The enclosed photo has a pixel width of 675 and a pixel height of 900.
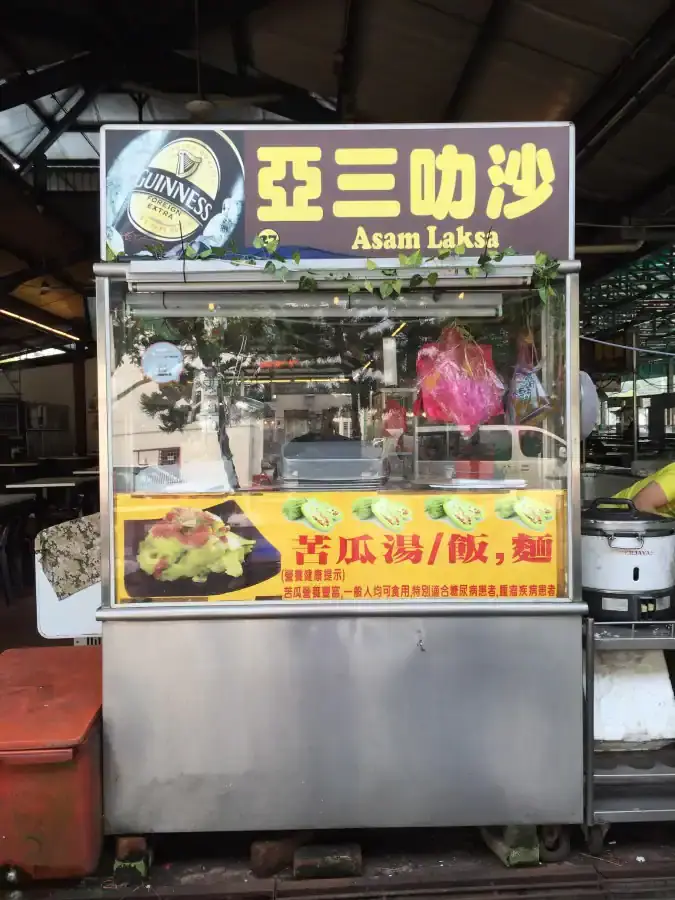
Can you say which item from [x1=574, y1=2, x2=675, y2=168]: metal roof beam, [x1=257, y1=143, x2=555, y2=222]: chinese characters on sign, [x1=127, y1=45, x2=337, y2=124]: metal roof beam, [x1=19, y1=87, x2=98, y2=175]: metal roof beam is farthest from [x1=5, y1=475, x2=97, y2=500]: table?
[x1=574, y1=2, x2=675, y2=168]: metal roof beam

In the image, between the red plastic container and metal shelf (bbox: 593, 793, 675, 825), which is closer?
the red plastic container

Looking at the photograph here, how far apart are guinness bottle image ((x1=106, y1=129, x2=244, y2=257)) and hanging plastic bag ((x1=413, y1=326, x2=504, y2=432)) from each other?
3.08 feet

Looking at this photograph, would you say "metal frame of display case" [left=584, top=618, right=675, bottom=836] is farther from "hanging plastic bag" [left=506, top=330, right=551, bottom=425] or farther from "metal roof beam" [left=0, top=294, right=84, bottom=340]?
"metal roof beam" [left=0, top=294, right=84, bottom=340]

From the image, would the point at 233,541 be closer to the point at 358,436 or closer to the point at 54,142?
the point at 358,436

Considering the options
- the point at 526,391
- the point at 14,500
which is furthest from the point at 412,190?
the point at 14,500

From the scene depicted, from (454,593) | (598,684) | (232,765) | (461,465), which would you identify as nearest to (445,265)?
(461,465)

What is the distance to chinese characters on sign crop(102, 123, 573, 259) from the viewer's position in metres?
2.17

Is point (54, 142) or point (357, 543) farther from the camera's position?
point (54, 142)

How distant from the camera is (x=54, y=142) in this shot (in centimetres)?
698

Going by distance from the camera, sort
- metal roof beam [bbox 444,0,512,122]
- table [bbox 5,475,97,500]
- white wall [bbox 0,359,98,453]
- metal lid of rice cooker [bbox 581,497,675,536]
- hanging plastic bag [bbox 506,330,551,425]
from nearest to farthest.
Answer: metal lid of rice cooker [bbox 581,497,675,536], hanging plastic bag [bbox 506,330,551,425], metal roof beam [bbox 444,0,512,122], table [bbox 5,475,97,500], white wall [bbox 0,359,98,453]

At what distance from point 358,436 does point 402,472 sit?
0.25m

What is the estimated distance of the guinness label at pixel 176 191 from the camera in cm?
216

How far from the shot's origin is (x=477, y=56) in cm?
430

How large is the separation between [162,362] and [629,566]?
190 centimetres
